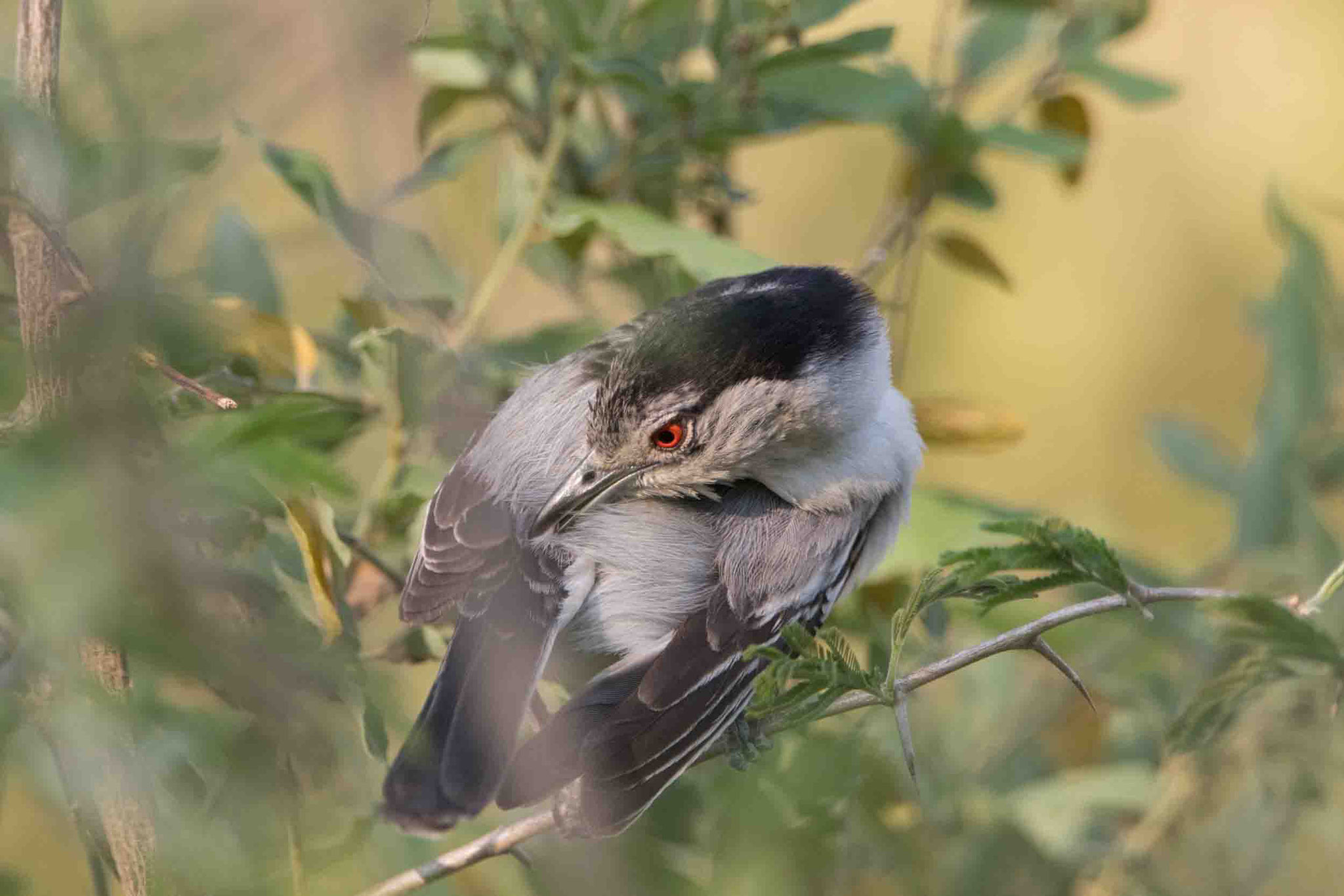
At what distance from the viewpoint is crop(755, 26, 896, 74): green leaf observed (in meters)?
2.08

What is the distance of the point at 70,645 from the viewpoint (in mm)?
775

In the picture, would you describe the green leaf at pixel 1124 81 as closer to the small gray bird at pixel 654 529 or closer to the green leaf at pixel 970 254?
the green leaf at pixel 970 254

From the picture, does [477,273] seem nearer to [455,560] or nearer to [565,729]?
[455,560]

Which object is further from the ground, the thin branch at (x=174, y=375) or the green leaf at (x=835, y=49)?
the thin branch at (x=174, y=375)

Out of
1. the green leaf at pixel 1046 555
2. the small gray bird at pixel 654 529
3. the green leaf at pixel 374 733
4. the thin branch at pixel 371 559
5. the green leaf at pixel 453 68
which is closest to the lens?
the green leaf at pixel 374 733

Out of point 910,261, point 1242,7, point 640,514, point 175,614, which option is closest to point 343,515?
point 640,514

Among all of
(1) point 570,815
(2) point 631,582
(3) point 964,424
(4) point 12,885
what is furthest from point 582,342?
(4) point 12,885

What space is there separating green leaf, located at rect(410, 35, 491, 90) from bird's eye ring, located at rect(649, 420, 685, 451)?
67 cm

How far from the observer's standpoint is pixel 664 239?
2.00m

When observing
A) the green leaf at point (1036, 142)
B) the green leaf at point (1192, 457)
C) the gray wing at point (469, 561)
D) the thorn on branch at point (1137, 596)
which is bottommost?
the green leaf at point (1192, 457)

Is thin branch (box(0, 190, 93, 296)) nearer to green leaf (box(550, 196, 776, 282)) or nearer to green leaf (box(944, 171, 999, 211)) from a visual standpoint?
green leaf (box(550, 196, 776, 282))

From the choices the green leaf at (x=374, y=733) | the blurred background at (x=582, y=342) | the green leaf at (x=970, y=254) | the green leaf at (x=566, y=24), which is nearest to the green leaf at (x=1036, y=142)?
the blurred background at (x=582, y=342)

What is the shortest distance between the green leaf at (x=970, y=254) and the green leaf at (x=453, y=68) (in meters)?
0.94

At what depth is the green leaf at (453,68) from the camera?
7.39ft
